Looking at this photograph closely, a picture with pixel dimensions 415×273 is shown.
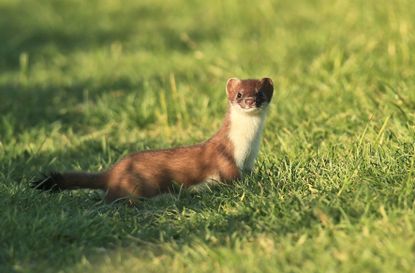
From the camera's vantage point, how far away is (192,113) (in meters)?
8.37

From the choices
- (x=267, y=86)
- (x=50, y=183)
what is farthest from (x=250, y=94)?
(x=50, y=183)

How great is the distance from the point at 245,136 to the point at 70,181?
124cm

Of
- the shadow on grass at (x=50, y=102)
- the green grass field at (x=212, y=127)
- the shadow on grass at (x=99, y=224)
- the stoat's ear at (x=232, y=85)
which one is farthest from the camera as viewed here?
the shadow on grass at (x=50, y=102)

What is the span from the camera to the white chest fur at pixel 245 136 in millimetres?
5891

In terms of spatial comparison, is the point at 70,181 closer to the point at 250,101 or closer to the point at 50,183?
the point at 50,183

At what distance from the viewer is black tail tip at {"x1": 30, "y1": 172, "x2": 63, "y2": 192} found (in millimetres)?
5742

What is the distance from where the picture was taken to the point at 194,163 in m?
5.86

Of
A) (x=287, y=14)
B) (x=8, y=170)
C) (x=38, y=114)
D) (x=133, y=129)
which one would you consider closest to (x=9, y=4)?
(x=287, y=14)

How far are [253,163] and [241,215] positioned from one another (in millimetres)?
917

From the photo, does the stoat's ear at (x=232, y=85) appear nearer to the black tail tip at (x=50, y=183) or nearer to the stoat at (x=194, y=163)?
the stoat at (x=194, y=163)

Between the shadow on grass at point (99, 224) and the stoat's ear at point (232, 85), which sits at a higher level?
the stoat's ear at point (232, 85)

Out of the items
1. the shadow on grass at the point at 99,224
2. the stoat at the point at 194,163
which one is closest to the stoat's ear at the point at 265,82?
the stoat at the point at 194,163

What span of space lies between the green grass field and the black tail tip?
78mm

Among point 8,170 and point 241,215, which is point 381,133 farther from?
point 8,170
